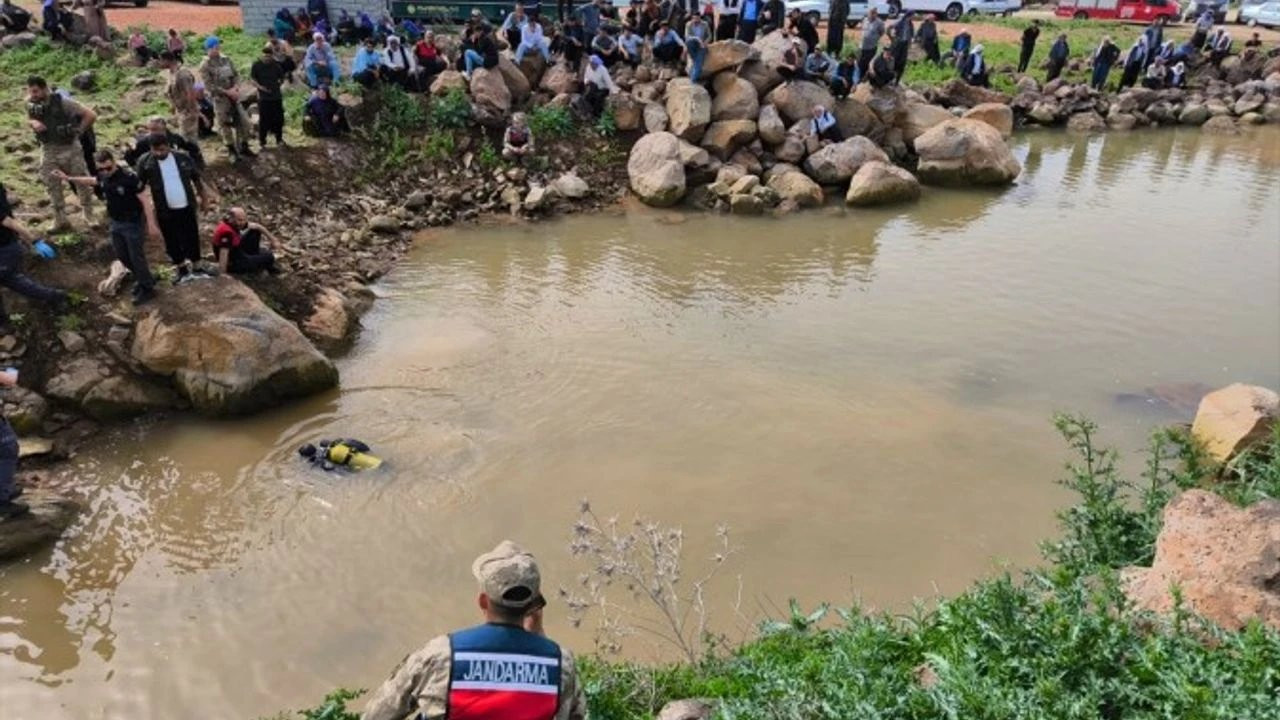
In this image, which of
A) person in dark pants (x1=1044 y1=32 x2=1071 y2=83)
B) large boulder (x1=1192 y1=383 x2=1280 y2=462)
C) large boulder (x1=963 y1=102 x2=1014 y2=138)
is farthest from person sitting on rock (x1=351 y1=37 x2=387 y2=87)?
person in dark pants (x1=1044 y1=32 x2=1071 y2=83)

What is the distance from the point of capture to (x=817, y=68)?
18.4 metres

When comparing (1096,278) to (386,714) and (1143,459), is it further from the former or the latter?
(386,714)

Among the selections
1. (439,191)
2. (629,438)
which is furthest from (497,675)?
(439,191)

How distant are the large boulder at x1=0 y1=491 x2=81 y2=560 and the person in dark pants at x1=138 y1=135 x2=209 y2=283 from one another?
9.46 feet

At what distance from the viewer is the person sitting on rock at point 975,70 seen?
2300 centimetres

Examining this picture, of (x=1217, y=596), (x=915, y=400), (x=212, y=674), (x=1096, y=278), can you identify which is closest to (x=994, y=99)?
(x=1096, y=278)

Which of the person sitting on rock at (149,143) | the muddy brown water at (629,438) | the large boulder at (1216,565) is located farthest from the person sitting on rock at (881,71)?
the large boulder at (1216,565)

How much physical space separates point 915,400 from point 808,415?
121 centimetres

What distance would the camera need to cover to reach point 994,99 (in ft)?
74.4

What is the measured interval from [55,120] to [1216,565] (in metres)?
11.0

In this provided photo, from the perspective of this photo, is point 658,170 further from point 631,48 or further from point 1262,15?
point 1262,15

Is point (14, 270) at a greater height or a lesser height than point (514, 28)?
lesser

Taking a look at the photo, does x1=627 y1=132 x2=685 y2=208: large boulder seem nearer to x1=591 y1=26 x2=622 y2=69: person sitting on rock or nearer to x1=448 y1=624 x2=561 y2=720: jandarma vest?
x1=591 y1=26 x2=622 y2=69: person sitting on rock

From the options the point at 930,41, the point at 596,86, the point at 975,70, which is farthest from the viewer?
the point at 930,41
